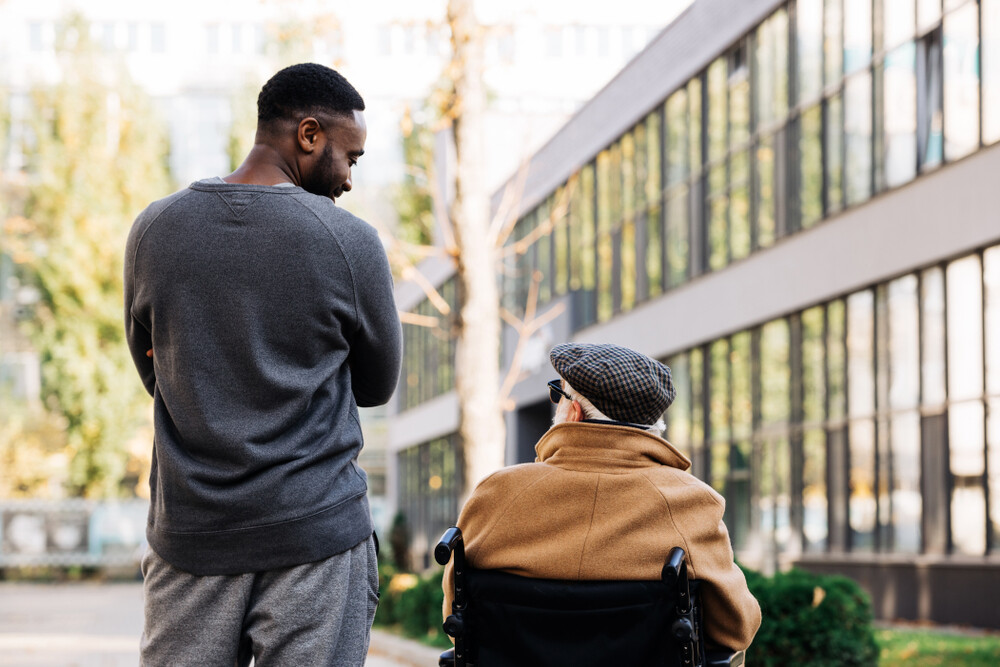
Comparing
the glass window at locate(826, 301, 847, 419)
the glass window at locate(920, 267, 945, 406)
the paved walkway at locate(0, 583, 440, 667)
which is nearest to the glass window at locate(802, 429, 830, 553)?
the glass window at locate(826, 301, 847, 419)

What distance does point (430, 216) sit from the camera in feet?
155

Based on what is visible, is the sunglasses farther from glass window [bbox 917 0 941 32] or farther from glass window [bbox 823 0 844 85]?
glass window [bbox 823 0 844 85]

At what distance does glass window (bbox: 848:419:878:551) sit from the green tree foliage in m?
26.1

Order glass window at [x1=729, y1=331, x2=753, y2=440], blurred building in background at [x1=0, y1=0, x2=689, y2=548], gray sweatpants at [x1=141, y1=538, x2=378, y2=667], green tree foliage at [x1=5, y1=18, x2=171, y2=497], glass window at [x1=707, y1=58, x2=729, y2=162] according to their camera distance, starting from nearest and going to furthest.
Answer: gray sweatpants at [x1=141, y1=538, x2=378, y2=667], glass window at [x1=729, y1=331, x2=753, y2=440], glass window at [x1=707, y1=58, x2=729, y2=162], green tree foliage at [x1=5, y1=18, x2=171, y2=497], blurred building in background at [x1=0, y1=0, x2=689, y2=548]

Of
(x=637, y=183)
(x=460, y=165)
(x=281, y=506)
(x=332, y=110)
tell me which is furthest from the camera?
(x=637, y=183)

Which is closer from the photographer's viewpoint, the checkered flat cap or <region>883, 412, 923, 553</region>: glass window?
the checkered flat cap

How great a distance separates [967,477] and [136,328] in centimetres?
1304

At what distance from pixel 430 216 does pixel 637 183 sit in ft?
76.7

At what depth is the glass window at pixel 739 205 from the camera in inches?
772

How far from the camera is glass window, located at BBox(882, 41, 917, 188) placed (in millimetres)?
15354

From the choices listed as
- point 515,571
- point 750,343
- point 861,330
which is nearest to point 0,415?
point 750,343

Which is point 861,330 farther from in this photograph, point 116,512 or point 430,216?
point 430,216

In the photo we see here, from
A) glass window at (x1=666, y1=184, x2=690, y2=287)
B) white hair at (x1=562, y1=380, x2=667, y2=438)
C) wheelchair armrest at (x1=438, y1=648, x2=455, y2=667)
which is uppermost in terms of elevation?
glass window at (x1=666, y1=184, x2=690, y2=287)

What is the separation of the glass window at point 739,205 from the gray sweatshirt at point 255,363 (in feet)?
57.0
